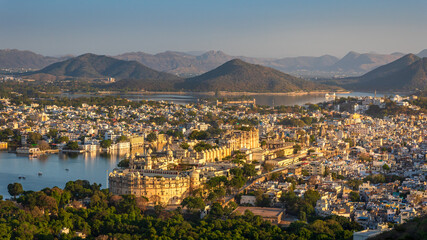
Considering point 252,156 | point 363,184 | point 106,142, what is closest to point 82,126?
point 106,142

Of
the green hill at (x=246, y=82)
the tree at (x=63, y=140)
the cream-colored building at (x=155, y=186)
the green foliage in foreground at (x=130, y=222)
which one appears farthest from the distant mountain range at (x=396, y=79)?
the green foliage in foreground at (x=130, y=222)

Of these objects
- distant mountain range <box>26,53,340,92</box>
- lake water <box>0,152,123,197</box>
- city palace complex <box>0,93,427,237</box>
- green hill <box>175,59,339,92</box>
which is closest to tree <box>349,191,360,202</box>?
city palace complex <box>0,93,427,237</box>

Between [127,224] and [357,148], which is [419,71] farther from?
[127,224]

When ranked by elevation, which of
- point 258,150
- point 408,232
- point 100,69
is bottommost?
point 258,150

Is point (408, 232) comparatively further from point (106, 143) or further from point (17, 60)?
point (17, 60)

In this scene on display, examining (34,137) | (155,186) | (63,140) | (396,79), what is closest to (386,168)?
(155,186)

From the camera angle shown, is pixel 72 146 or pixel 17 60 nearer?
pixel 72 146
